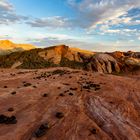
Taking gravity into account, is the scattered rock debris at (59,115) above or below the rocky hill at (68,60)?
above

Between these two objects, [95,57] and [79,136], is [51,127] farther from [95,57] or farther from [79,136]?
[95,57]

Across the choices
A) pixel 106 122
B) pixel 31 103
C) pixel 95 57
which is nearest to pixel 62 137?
pixel 106 122

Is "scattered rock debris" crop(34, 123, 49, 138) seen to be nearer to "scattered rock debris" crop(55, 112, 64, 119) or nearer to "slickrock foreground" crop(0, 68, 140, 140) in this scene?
"slickrock foreground" crop(0, 68, 140, 140)

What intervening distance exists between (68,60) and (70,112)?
56564 mm

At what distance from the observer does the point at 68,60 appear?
3228 inches

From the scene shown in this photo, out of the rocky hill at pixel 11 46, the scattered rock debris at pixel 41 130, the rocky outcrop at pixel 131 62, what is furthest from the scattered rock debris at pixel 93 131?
the rocky hill at pixel 11 46

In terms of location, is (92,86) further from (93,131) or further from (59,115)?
(93,131)

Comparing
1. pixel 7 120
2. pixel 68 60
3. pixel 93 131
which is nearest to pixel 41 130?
pixel 7 120

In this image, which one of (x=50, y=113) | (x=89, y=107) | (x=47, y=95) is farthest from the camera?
(x=47, y=95)

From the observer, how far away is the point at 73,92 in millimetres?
33938

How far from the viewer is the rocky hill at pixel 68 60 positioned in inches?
3024

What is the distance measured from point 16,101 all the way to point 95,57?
169 ft

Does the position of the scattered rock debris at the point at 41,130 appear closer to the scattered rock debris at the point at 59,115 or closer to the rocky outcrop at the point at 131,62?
the scattered rock debris at the point at 59,115

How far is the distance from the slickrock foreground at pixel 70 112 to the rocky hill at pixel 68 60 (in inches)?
1502
